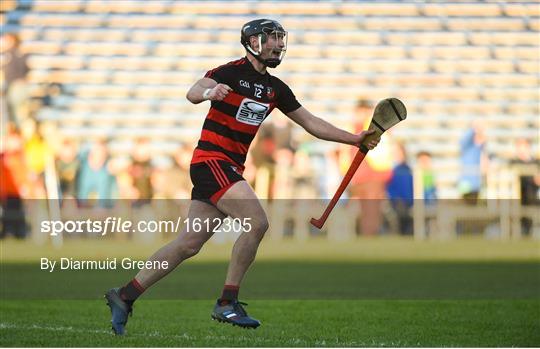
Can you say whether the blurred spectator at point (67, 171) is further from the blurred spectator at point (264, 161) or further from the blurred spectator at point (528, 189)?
the blurred spectator at point (528, 189)

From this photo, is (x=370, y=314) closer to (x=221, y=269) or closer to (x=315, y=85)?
(x=221, y=269)

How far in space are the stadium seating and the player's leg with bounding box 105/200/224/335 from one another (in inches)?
822

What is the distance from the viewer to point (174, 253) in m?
8.20

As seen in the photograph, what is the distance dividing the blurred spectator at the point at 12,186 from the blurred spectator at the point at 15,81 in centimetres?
62

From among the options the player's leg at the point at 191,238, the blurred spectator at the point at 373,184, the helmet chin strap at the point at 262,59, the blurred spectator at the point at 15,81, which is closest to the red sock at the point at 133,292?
the player's leg at the point at 191,238

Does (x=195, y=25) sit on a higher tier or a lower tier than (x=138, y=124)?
higher

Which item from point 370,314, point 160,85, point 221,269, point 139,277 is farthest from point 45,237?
point 139,277

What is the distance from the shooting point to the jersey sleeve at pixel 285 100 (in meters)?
8.38

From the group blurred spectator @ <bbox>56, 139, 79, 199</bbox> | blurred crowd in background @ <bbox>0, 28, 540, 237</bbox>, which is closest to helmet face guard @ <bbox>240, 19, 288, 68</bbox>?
blurred crowd in background @ <bbox>0, 28, 540, 237</bbox>

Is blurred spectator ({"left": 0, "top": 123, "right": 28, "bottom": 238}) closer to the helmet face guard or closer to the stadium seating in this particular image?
the stadium seating

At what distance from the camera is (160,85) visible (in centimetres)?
3067

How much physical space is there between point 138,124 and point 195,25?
3.37 meters

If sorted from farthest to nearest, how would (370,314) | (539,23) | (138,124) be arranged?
(539,23) < (138,124) < (370,314)

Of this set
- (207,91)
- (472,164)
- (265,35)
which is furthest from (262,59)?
(472,164)
